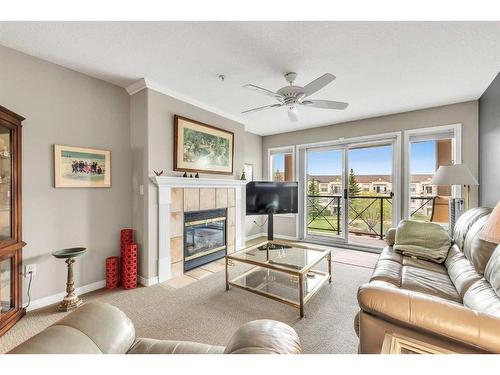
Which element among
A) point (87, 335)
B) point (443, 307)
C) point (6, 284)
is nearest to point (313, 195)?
point (443, 307)

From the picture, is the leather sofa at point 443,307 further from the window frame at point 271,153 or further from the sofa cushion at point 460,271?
the window frame at point 271,153

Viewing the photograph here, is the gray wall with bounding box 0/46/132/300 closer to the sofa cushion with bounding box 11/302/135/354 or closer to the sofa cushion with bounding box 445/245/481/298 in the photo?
the sofa cushion with bounding box 11/302/135/354

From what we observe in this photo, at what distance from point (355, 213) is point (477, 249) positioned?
2.95m

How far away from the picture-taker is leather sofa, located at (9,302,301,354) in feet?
2.65

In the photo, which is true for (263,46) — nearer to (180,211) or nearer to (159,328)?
(180,211)

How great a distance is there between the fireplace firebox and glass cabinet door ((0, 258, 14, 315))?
5.40ft

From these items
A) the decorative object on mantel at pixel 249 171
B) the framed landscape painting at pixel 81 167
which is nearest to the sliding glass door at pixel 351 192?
the decorative object on mantel at pixel 249 171

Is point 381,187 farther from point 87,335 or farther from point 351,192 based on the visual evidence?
point 87,335

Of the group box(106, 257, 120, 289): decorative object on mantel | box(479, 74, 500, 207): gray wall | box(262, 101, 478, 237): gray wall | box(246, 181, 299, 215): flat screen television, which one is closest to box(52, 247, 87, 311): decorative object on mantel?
box(106, 257, 120, 289): decorative object on mantel

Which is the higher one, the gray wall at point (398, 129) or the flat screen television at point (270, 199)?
the gray wall at point (398, 129)

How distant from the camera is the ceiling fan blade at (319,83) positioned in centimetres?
181

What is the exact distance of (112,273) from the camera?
253cm

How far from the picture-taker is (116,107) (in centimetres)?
269

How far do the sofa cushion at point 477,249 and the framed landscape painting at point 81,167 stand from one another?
3432mm
